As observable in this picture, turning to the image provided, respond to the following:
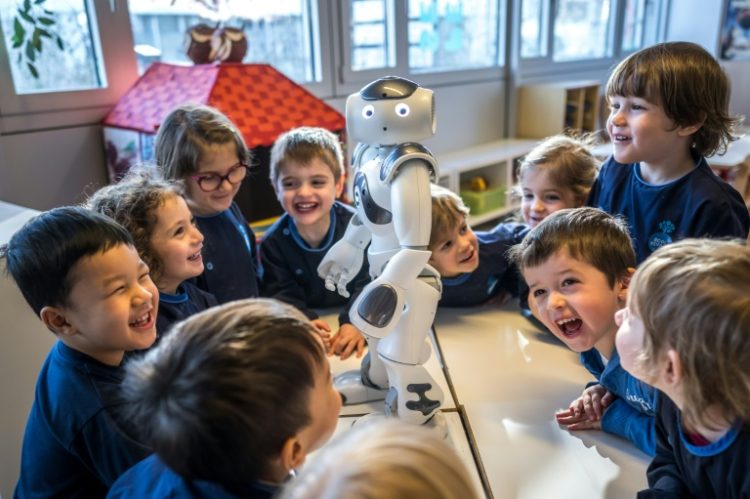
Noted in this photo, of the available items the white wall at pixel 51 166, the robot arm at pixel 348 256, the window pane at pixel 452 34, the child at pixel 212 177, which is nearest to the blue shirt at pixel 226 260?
the child at pixel 212 177

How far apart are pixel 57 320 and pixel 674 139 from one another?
40.5 inches

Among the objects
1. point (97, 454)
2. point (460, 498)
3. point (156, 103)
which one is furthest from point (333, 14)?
point (460, 498)

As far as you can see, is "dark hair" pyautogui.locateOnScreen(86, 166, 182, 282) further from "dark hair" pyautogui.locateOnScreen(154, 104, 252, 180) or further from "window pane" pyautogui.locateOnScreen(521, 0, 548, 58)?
"window pane" pyautogui.locateOnScreen(521, 0, 548, 58)

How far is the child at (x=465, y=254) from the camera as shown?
1.15m

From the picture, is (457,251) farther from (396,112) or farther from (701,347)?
(701,347)

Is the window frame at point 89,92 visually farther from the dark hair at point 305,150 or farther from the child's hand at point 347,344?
the child's hand at point 347,344

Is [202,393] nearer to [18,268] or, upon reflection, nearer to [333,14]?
[18,268]

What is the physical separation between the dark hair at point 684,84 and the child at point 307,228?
1.92 feet

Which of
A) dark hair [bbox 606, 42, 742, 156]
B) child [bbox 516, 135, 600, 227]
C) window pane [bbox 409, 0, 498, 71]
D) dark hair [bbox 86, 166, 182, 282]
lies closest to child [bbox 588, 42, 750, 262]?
dark hair [bbox 606, 42, 742, 156]

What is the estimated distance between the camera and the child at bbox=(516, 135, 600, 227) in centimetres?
125

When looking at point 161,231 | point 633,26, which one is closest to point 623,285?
point 161,231

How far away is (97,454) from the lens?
704 mm

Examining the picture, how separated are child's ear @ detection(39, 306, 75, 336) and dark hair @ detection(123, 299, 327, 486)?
253 millimetres

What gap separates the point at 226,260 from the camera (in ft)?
3.94
